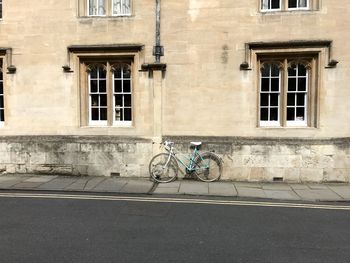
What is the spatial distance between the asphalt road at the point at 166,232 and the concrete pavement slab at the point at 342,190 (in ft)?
5.66

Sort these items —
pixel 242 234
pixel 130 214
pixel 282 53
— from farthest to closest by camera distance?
pixel 282 53
pixel 130 214
pixel 242 234

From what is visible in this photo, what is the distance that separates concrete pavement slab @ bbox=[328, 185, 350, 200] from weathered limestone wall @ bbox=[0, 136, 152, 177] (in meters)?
5.20

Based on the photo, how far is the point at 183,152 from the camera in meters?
11.2

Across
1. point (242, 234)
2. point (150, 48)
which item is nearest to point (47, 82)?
point (150, 48)

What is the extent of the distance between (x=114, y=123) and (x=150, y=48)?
260 cm

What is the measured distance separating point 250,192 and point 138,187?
290cm

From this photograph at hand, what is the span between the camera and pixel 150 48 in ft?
36.8

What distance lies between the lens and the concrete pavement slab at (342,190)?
909 centimetres

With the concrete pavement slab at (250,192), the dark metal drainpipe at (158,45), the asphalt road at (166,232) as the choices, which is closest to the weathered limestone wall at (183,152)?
the concrete pavement slab at (250,192)

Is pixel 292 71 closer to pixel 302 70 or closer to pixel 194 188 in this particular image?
pixel 302 70

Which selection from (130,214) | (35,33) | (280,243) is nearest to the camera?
(280,243)

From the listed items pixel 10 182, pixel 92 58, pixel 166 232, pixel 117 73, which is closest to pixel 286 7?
pixel 117 73

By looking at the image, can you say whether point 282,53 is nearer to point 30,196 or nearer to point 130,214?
point 130,214

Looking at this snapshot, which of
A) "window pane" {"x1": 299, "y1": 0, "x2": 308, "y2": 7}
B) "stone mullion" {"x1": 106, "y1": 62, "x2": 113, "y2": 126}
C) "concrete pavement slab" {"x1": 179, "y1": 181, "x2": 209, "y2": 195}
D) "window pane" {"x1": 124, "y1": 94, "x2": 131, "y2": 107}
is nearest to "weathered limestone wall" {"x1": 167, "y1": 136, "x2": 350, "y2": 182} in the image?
"concrete pavement slab" {"x1": 179, "y1": 181, "x2": 209, "y2": 195}
